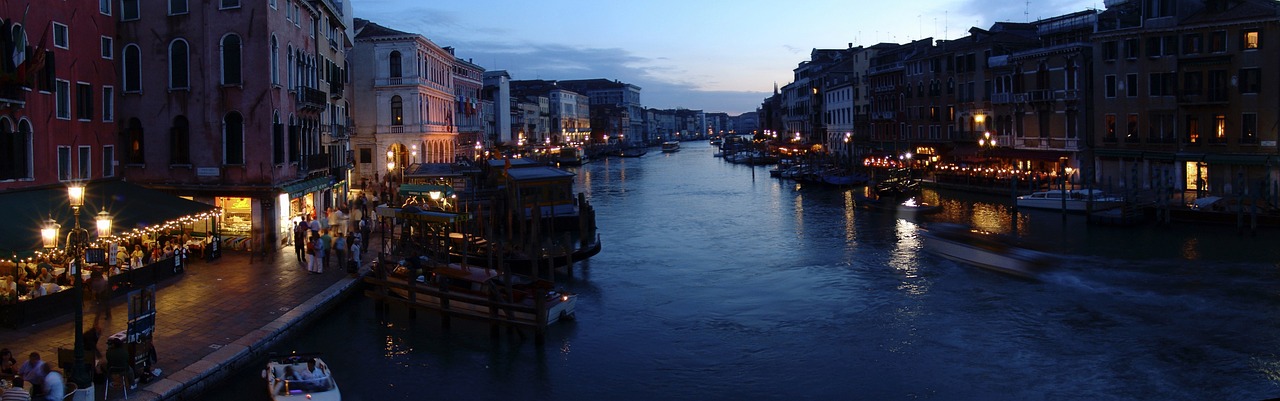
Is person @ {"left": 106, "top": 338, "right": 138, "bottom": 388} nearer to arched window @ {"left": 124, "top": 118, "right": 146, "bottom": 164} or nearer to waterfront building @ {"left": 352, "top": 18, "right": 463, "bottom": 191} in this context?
arched window @ {"left": 124, "top": 118, "right": 146, "bottom": 164}

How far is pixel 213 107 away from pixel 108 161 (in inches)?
108

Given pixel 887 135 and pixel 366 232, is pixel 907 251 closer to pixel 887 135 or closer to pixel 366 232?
pixel 366 232

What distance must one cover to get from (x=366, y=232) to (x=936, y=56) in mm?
42607

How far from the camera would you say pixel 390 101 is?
5147 centimetres

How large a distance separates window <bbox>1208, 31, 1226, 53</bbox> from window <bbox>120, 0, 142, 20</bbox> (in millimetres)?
37399

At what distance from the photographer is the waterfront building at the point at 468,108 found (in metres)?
64.4

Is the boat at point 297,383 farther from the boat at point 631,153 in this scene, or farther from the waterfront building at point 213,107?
the boat at point 631,153

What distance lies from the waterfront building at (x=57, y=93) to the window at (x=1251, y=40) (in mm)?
38252

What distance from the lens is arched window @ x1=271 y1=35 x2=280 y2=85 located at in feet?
80.6

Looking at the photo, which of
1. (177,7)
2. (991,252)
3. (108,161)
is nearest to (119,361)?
(108,161)

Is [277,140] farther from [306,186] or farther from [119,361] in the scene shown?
[119,361]

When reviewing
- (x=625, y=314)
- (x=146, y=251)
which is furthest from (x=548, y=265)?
(x=146, y=251)

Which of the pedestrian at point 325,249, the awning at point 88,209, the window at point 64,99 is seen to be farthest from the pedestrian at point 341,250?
the window at point 64,99

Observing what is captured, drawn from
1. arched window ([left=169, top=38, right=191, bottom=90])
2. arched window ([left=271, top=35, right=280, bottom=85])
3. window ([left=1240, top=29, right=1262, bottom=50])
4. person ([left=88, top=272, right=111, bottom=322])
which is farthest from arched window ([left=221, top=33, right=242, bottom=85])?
window ([left=1240, top=29, right=1262, bottom=50])
